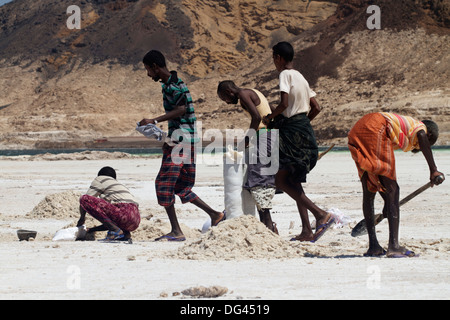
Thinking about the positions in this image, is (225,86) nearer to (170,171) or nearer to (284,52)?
(284,52)

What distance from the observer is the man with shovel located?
552 centimetres

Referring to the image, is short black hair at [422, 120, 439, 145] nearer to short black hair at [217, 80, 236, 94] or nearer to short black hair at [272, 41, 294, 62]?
short black hair at [272, 41, 294, 62]

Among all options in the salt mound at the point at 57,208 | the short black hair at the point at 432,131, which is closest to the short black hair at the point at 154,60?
the short black hair at the point at 432,131

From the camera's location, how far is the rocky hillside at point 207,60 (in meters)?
59.3

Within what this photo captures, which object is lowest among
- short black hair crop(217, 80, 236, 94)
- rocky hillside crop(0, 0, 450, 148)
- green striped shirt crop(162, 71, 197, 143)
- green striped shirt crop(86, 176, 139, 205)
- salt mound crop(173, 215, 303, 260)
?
salt mound crop(173, 215, 303, 260)

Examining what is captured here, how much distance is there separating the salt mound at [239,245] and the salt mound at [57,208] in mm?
3606

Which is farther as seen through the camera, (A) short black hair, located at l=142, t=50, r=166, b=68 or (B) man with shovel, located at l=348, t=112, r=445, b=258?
(A) short black hair, located at l=142, t=50, r=166, b=68

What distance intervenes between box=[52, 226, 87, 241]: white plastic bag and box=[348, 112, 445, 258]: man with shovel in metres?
2.83

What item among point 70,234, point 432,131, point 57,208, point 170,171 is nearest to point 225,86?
point 170,171

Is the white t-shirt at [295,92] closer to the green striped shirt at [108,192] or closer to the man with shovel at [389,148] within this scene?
the man with shovel at [389,148]

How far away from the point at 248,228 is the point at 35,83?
270 ft

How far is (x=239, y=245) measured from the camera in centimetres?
586

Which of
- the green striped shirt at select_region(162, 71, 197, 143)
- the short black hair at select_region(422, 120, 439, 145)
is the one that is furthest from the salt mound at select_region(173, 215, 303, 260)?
the short black hair at select_region(422, 120, 439, 145)
